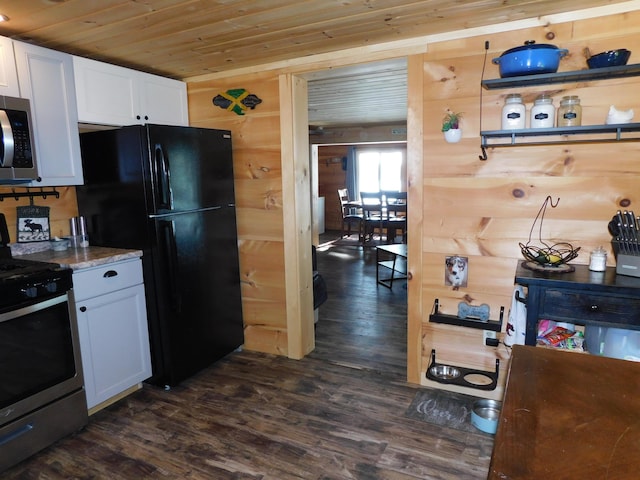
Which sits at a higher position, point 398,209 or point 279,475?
point 398,209

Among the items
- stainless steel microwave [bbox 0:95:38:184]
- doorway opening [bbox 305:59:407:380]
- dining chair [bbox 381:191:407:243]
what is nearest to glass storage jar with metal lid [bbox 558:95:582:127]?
doorway opening [bbox 305:59:407:380]

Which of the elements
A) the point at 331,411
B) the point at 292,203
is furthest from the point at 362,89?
the point at 331,411

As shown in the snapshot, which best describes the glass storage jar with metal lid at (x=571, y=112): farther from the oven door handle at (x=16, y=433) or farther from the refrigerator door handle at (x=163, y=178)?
the oven door handle at (x=16, y=433)

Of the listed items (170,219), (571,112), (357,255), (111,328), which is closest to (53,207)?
(170,219)

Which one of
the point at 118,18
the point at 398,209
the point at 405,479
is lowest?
the point at 405,479

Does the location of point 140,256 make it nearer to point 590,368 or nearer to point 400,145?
point 590,368

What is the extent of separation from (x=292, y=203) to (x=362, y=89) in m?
1.93

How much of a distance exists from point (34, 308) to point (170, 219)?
34.4 inches

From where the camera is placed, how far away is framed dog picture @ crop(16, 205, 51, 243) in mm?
2650

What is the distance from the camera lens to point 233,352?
11.0ft

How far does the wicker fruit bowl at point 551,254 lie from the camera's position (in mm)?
2119

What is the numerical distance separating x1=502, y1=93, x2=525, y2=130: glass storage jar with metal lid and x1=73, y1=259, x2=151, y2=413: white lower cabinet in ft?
7.59

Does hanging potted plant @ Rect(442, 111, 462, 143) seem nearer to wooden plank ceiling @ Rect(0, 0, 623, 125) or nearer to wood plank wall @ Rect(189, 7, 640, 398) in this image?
wood plank wall @ Rect(189, 7, 640, 398)

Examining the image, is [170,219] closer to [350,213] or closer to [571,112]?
[571,112]
